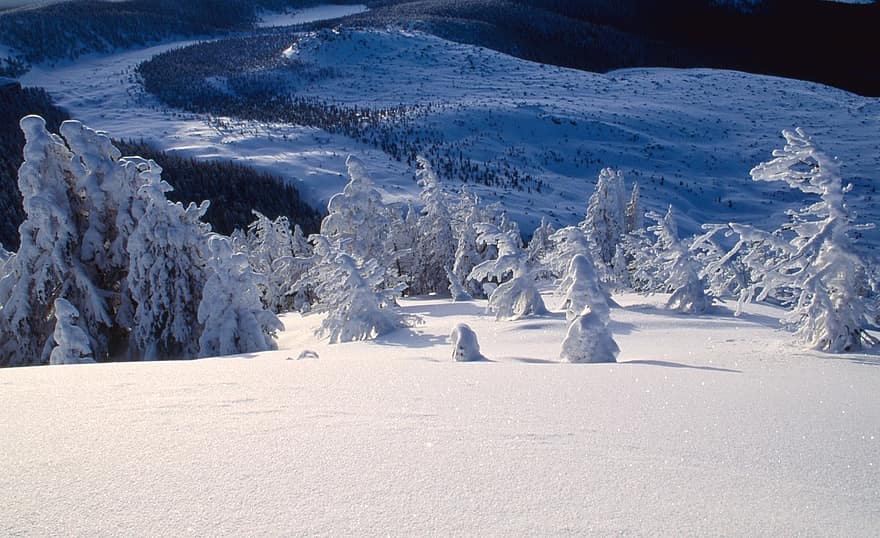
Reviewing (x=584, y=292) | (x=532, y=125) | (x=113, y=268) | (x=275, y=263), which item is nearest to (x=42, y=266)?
(x=113, y=268)

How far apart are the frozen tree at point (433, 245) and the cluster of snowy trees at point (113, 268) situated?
61.4ft

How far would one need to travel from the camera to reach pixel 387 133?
417ft

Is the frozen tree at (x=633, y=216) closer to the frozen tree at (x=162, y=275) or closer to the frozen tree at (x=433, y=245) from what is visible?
the frozen tree at (x=433, y=245)

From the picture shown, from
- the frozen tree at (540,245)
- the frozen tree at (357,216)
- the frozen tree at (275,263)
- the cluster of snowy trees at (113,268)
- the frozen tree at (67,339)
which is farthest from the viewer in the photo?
the frozen tree at (540,245)

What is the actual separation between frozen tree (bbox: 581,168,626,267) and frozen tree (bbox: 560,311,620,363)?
31.7 meters

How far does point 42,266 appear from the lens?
1703 centimetres

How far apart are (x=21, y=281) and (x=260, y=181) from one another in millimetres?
78590

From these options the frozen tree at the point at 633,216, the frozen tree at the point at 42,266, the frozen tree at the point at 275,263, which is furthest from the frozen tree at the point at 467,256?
the frozen tree at the point at 633,216

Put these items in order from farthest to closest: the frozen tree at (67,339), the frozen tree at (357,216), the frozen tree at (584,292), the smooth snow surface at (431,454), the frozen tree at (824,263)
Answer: the frozen tree at (357,216) < the frozen tree at (67,339) < the frozen tree at (584,292) < the frozen tree at (824,263) < the smooth snow surface at (431,454)

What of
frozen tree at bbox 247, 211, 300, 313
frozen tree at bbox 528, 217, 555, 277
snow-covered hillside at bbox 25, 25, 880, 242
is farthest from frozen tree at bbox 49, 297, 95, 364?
snow-covered hillside at bbox 25, 25, 880, 242

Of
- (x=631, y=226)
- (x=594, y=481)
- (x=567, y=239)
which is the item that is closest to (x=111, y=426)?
(x=594, y=481)

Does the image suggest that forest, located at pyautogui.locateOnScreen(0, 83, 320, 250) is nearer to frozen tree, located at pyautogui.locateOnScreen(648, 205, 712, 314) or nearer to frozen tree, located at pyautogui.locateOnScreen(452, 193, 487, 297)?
frozen tree, located at pyautogui.locateOnScreen(452, 193, 487, 297)

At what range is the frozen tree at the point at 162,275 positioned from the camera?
17.6m

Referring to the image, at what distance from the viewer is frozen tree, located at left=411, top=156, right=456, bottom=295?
3575cm
